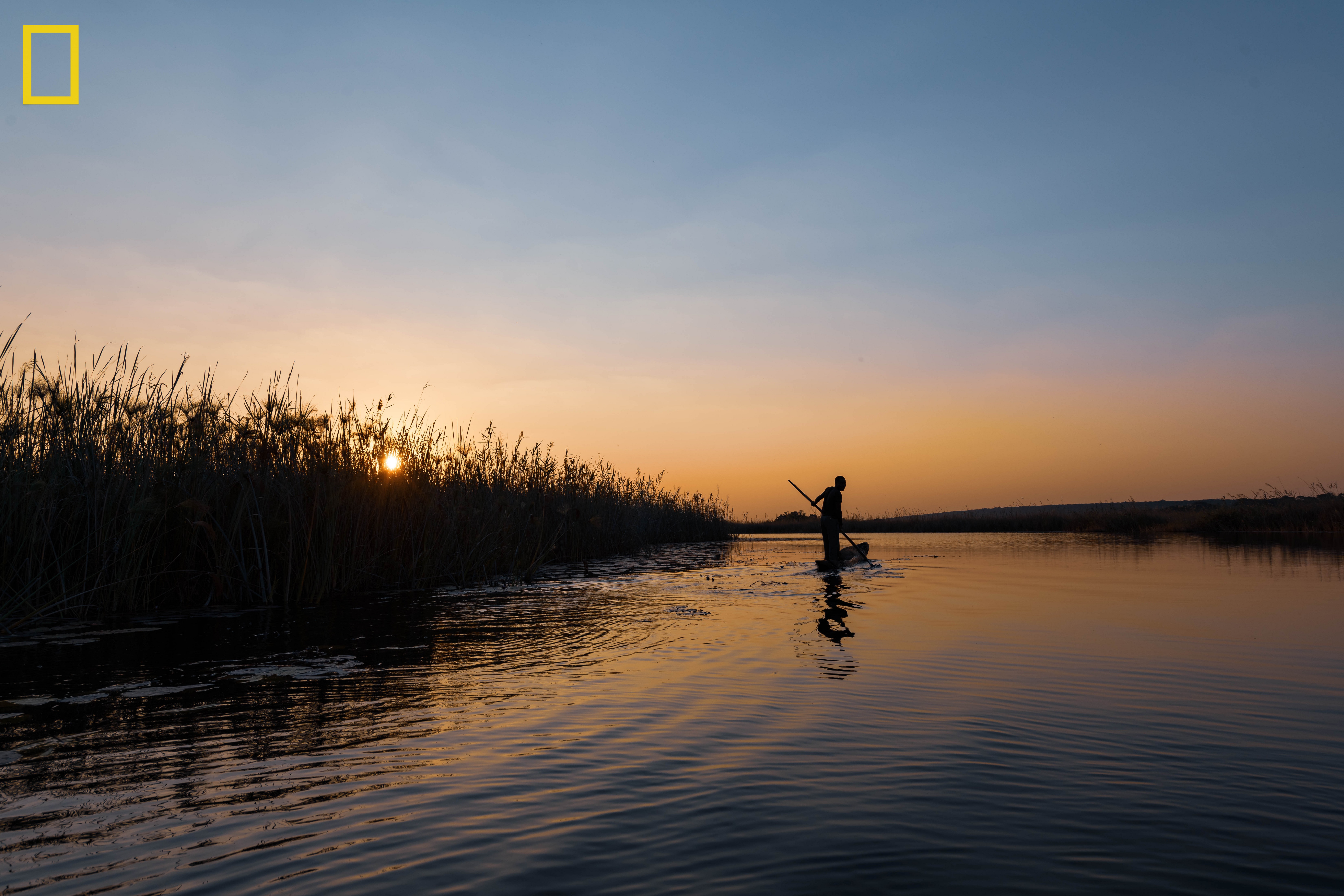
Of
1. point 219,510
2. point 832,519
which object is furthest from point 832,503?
point 219,510

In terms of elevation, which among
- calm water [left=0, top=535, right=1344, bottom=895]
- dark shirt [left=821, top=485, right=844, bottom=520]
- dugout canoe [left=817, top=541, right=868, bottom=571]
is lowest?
dugout canoe [left=817, top=541, right=868, bottom=571]

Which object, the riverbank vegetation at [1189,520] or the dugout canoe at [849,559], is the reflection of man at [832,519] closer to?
the dugout canoe at [849,559]

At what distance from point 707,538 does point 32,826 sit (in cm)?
4254

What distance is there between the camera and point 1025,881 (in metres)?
2.59

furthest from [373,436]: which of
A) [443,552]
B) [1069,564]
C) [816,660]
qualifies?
[1069,564]

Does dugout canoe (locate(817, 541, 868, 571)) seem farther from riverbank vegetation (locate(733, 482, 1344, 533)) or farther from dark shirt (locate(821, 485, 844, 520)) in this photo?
riverbank vegetation (locate(733, 482, 1344, 533))

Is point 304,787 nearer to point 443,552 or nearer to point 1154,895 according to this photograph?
point 1154,895

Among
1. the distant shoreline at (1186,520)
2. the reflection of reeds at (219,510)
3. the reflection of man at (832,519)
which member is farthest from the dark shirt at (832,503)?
the distant shoreline at (1186,520)

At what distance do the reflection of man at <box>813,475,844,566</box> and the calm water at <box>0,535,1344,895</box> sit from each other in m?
10.8

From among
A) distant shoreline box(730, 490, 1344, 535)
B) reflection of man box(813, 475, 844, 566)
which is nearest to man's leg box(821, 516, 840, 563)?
reflection of man box(813, 475, 844, 566)

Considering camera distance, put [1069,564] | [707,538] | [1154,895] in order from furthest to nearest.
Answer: [707,538] < [1069,564] < [1154,895]

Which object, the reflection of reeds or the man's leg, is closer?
the reflection of reeds

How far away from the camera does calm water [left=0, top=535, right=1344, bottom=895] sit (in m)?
2.71

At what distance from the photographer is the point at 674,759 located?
3969 mm
